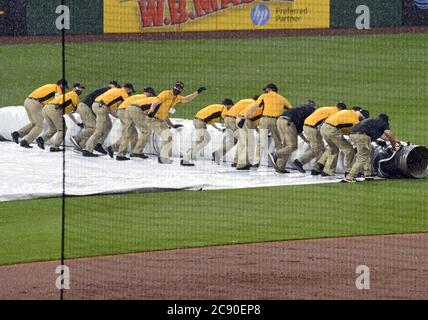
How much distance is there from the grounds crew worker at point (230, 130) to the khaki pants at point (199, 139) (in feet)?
0.93

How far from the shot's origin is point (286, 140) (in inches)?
923

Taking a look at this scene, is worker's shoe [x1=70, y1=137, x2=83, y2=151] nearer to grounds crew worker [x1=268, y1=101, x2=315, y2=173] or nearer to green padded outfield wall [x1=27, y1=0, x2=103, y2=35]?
grounds crew worker [x1=268, y1=101, x2=315, y2=173]

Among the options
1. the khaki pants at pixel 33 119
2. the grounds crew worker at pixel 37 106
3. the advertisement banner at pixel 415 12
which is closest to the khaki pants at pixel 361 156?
the grounds crew worker at pixel 37 106

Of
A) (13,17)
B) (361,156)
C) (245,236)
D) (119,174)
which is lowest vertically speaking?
(245,236)

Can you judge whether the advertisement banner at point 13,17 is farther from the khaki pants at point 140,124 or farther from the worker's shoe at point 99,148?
the khaki pants at point 140,124

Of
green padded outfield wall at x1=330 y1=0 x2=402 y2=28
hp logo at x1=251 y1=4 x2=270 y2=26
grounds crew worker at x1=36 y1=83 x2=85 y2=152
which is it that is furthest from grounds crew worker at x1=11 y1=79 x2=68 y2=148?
green padded outfield wall at x1=330 y1=0 x2=402 y2=28

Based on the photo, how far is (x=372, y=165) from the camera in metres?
22.7

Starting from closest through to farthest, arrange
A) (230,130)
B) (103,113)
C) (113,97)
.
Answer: (230,130) < (113,97) < (103,113)

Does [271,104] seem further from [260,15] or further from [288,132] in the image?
[260,15]

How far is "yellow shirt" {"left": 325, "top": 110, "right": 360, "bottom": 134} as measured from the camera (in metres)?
22.5

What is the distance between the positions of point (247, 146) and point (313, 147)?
1245mm

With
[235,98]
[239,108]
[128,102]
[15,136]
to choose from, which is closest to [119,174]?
[128,102]

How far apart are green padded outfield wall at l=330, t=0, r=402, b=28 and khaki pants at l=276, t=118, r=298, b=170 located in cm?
1380
